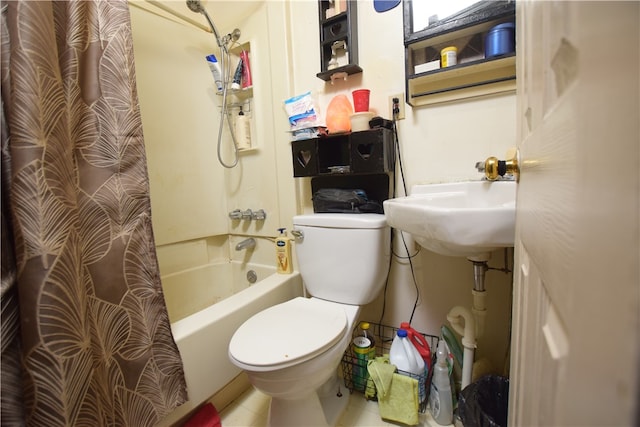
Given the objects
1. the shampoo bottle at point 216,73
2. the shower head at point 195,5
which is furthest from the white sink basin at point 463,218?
the shower head at point 195,5

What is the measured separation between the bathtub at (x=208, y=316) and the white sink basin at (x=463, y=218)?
0.67m

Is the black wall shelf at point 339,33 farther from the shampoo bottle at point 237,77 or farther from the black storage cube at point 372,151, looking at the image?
the shampoo bottle at point 237,77

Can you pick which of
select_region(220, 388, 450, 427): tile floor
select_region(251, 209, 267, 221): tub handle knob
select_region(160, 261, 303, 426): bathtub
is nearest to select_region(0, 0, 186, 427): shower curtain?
select_region(160, 261, 303, 426): bathtub

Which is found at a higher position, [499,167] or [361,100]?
[361,100]

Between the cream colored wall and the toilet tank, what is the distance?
0.67ft

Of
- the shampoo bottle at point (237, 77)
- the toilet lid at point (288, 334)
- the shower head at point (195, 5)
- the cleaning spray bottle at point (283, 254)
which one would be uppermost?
the shower head at point (195, 5)

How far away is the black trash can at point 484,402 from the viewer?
84 cm

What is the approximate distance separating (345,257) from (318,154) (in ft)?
1.54

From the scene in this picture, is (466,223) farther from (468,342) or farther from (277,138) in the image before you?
(277,138)

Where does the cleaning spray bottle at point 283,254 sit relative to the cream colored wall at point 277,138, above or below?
below

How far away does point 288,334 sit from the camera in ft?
2.93

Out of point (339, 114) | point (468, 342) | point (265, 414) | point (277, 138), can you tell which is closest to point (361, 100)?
point (339, 114)

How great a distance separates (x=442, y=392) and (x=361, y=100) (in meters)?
1.16

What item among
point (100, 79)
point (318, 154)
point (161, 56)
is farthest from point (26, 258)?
point (161, 56)
